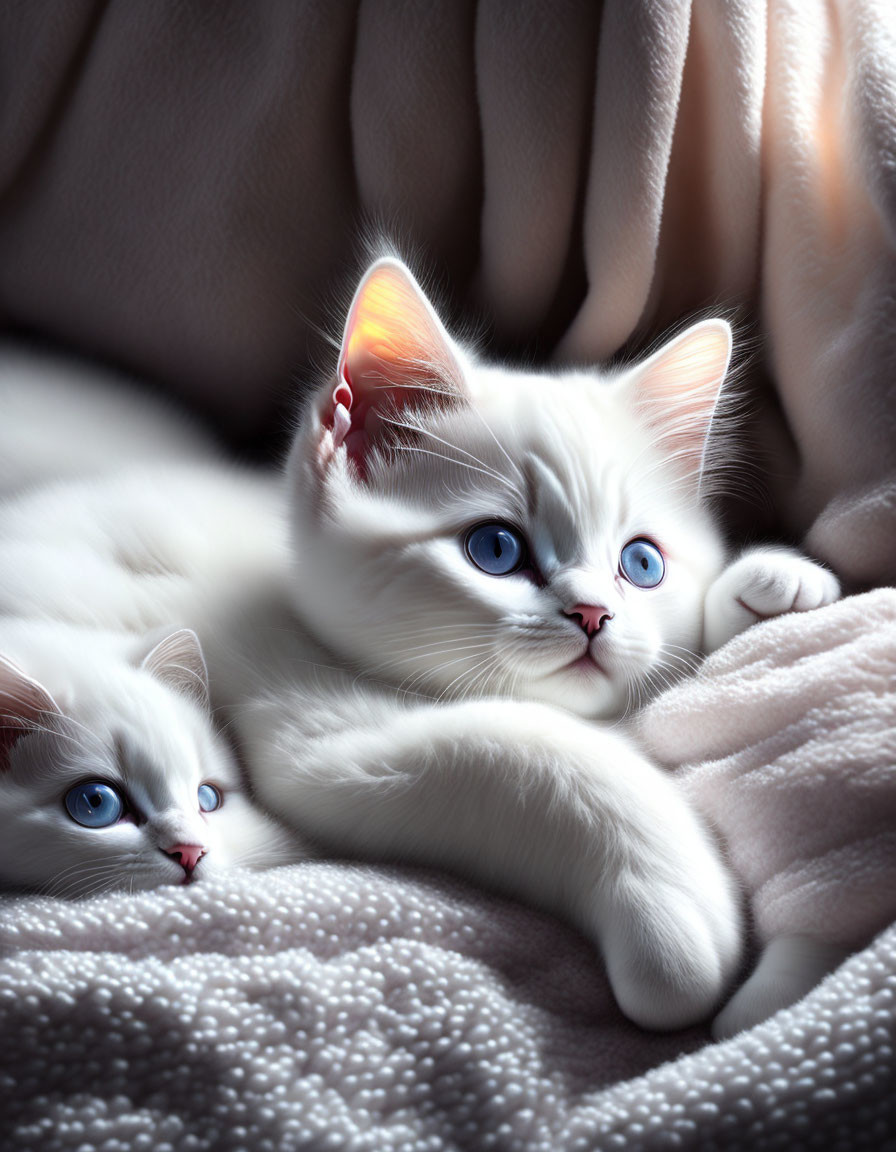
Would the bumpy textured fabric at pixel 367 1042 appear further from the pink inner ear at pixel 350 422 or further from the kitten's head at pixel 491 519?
the pink inner ear at pixel 350 422

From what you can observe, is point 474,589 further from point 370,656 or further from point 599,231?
point 599,231

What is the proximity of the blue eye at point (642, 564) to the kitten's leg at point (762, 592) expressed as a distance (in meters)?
0.06

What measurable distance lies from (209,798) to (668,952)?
1.27 feet

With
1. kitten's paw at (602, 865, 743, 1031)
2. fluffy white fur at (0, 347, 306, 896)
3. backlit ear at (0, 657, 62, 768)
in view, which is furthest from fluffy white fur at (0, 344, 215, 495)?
kitten's paw at (602, 865, 743, 1031)

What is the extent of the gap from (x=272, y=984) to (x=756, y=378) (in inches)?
31.4

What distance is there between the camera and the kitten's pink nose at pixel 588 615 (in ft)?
2.81

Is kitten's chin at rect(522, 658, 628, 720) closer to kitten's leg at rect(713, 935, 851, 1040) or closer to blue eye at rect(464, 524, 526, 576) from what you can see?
blue eye at rect(464, 524, 526, 576)

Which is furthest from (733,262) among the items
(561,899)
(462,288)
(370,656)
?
(561,899)

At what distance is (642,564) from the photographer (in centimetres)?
98

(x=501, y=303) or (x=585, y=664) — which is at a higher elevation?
(x=501, y=303)

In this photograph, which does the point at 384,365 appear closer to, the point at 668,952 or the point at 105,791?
the point at 105,791

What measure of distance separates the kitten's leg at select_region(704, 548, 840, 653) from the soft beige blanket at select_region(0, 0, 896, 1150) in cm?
4

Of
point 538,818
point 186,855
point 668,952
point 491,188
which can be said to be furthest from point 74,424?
point 668,952

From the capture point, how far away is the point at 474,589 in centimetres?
87
